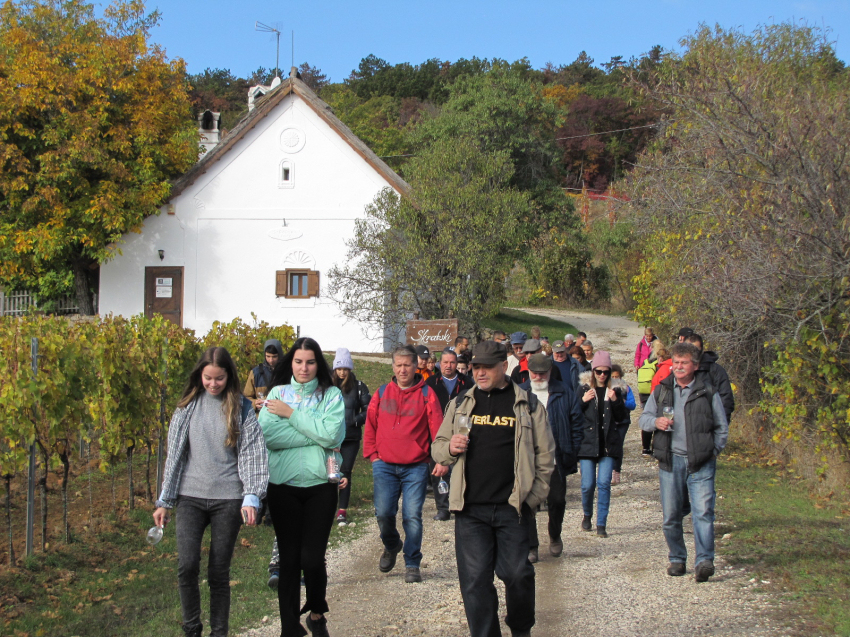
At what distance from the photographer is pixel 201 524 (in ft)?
15.9

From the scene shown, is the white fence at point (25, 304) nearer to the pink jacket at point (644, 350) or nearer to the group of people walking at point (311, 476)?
the pink jacket at point (644, 350)

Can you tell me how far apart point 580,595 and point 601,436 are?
2189 mm

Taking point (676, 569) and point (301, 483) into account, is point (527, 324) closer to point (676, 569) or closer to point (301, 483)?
point (676, 569)

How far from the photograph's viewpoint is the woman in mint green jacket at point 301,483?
508 cm

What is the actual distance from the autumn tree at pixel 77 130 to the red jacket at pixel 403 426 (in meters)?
17.6

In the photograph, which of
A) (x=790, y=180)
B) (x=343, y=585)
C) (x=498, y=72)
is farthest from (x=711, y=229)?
(x=498, y=72)

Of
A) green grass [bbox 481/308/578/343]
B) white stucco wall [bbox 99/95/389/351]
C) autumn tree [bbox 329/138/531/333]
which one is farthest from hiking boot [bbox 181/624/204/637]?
green grass [bbox 481/308/578/343]

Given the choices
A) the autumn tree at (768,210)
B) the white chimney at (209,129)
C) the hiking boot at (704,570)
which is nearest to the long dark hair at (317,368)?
the hiking boot at (704,570)

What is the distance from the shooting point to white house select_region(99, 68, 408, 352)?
24.1 meters

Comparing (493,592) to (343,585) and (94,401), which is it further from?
(94,401)

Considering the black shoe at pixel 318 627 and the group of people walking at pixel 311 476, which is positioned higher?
the group of people walking at pixel 311 476

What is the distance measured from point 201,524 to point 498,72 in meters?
32.2

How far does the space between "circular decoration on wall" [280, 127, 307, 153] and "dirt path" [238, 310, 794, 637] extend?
17312 millimetres

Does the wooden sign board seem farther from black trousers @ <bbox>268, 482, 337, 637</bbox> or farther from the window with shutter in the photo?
the window with shutter
